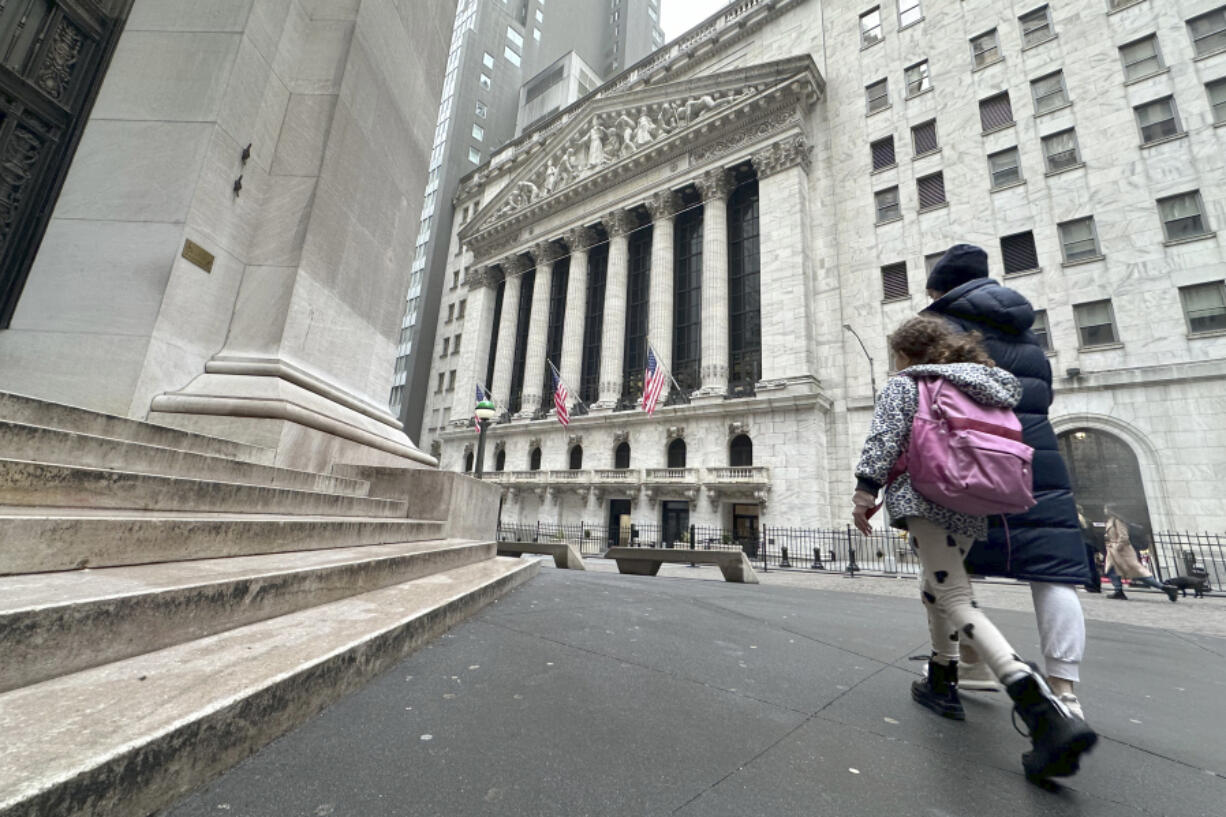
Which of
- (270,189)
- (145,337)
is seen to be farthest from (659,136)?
(145,337)

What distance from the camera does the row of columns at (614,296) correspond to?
85.0 feet

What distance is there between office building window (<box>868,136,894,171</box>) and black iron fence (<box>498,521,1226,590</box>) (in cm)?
1759

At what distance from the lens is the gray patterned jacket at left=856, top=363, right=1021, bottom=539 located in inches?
85.3

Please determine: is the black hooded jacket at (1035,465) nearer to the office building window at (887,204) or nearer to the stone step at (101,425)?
the stone step at (101,425)

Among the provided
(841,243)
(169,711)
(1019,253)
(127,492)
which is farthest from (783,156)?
(169,711)

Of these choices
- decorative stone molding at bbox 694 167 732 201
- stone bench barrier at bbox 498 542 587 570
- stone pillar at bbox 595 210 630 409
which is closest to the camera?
stone bench barrier at bbox 498 542 587 570

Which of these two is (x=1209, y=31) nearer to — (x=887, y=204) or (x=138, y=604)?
Result: (x=887, y=204)

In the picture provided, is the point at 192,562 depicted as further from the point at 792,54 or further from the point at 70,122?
the point at 792,54

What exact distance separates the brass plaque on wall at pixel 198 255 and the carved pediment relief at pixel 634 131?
93.9ft

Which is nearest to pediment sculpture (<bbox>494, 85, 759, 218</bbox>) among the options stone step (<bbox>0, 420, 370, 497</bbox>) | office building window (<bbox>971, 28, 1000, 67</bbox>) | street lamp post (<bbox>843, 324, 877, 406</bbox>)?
office building window (<bbox>971, 28, 1000, 67</bbox>)

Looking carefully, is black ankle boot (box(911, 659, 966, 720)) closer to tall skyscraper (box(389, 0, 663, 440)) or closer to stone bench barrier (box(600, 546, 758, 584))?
stone bench barrier (box(600, 546, 758, 584))

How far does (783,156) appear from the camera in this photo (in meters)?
25.9

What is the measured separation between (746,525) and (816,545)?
377 centimetres

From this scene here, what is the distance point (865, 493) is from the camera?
234 cm
